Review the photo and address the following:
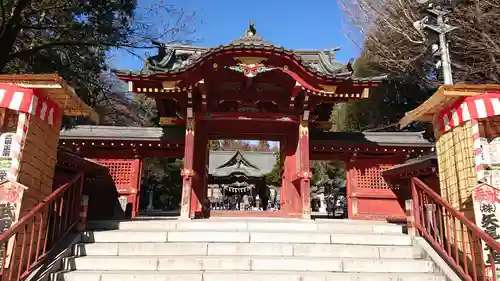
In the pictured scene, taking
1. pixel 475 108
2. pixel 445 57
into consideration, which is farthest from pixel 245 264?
pixel 445 57

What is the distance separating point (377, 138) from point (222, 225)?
22.5 feet

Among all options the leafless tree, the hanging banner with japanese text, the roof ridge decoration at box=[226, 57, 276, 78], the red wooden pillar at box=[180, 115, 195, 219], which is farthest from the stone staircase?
the leafless tree

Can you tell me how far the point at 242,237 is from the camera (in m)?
5.62

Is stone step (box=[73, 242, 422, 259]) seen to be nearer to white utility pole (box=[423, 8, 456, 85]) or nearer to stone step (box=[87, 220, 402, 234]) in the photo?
stone step (box=[87, 220, 402, 234])

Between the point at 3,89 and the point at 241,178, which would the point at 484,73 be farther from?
the point at 3,89

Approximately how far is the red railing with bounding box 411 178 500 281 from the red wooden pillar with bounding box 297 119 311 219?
2.78 metres

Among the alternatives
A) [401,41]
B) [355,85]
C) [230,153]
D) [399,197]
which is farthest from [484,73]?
[230,153]

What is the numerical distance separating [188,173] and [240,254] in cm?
356

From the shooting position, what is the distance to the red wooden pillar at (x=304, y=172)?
323 inches

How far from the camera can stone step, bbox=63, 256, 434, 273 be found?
475 centimetres

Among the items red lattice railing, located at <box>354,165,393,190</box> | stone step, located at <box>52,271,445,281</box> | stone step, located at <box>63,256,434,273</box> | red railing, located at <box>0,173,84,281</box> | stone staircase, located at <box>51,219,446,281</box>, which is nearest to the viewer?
red railing, located at <box>0,173,84,281</box>

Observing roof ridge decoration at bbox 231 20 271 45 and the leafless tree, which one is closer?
roof ridge decoration at bbox 231 20 271 45

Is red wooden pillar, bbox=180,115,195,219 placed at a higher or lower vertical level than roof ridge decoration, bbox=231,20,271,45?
lower

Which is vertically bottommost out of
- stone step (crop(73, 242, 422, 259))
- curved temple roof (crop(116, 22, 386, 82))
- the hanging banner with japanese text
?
stone step (crop(73, 242, 422, 259))
